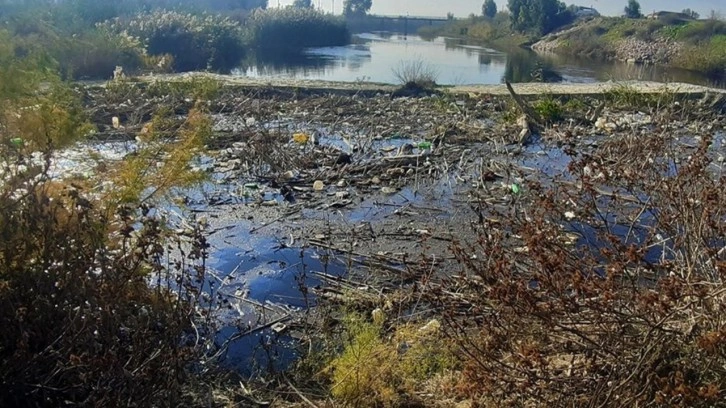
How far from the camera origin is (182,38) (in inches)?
920

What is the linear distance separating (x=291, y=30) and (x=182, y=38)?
13279mm

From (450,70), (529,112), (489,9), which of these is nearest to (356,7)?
(489,9)

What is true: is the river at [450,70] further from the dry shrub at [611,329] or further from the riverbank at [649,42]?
the dry shrub at [611,329]

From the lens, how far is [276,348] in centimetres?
347

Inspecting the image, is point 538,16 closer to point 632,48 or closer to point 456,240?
point 632,48

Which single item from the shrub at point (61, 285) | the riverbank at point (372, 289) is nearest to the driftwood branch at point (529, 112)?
the riverbank at point (372, 289)

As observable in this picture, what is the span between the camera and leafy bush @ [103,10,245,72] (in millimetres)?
22703

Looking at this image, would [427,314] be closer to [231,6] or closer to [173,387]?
[173,387]

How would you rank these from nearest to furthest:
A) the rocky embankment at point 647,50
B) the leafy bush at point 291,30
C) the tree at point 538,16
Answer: the rocky embankment at point 647,50 < the leafy bush at point 291,30 < the tree at point 538,16

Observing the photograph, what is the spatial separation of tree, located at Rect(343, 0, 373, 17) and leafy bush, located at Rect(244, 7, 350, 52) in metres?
31.7

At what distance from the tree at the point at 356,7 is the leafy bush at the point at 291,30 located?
104ft

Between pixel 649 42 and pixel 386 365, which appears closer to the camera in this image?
pixel 386 365

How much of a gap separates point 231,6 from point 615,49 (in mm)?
34872

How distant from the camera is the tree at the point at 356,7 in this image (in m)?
72.0
